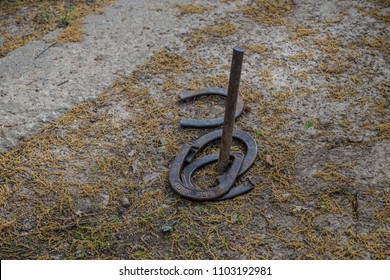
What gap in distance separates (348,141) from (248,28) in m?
1.86

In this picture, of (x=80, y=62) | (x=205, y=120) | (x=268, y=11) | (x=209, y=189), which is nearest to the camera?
(x=209, y=189)

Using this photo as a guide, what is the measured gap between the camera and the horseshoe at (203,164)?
2.75m

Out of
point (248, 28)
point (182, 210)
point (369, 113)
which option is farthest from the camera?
point (248, 28)

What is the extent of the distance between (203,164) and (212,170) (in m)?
0.07

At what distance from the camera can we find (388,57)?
4020 mm

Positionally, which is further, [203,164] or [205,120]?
[205,120]

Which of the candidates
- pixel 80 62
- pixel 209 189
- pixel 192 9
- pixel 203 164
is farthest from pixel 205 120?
pixel 192 9

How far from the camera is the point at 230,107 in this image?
259 cm

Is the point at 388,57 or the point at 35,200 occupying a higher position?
the point at 388,57

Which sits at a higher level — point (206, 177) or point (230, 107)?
point (230, 107)

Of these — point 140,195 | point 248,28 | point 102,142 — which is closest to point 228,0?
point 248,28

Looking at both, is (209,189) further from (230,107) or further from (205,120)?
(205,120)

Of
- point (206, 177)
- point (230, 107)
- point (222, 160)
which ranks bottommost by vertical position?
point (206, 177)
